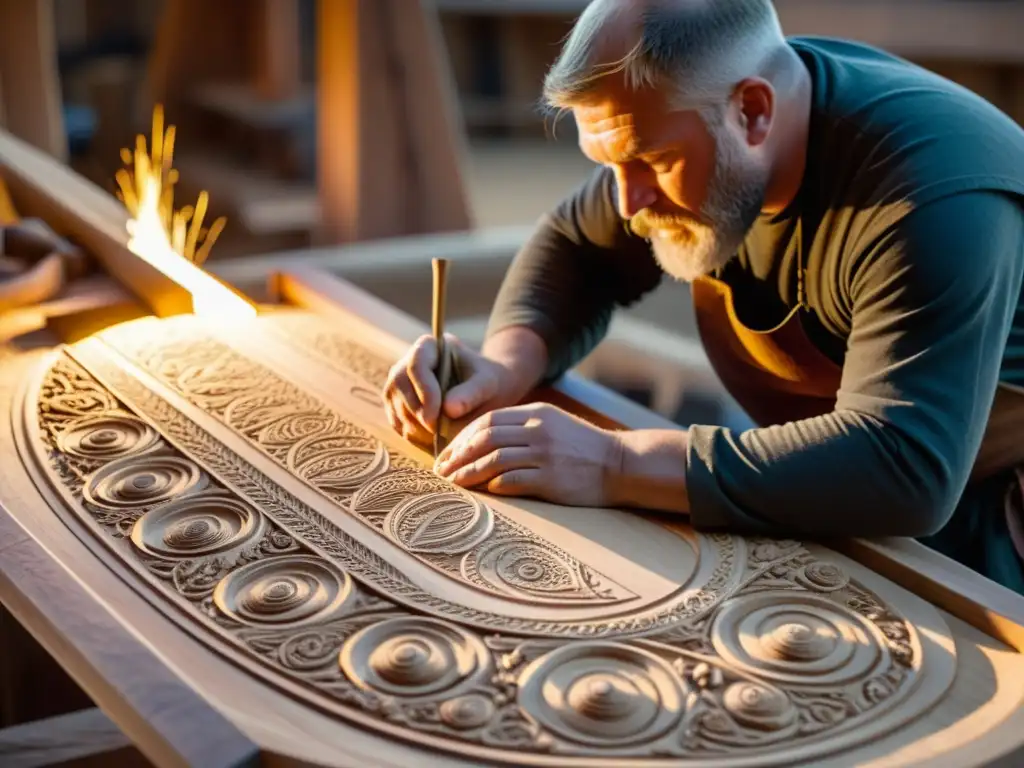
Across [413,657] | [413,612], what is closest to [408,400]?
[413,612]

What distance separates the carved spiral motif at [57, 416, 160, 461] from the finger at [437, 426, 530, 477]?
1.70ft

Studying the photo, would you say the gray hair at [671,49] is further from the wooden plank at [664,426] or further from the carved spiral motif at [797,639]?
the carved spiral motif at [797,639]

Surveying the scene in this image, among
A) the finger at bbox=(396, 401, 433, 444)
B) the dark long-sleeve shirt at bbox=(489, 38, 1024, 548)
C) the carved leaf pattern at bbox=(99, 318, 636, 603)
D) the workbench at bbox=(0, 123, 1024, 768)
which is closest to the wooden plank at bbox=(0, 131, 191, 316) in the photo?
the carved leaf pattern at bbox=(99, 318, 636, 603)

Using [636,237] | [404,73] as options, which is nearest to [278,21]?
[404,73]

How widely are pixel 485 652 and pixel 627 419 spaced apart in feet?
2.57

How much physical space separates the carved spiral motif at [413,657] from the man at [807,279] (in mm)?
383

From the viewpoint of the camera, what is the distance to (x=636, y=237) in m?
2.44

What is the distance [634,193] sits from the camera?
6.51 ft

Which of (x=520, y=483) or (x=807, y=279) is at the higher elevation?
(x=807, y=279)

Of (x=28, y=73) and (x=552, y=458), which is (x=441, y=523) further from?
(x=28, y=73)

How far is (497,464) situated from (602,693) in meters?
0.55

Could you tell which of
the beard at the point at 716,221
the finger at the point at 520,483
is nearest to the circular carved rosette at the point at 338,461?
the finger at the point at 520,483

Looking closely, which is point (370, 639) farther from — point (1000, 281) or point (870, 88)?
point (870, 88)

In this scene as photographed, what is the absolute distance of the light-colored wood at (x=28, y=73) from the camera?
4.34 m
